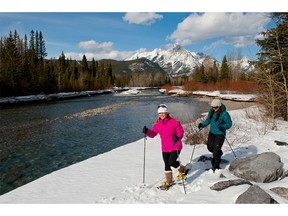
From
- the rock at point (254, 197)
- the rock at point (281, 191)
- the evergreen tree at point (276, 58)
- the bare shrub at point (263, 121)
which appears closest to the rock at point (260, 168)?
the rock at point (281, 191)

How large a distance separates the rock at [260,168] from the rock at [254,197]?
4.05ft

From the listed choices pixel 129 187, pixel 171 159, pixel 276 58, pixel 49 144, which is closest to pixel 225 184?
pixel 171 159

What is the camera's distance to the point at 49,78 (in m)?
61.3

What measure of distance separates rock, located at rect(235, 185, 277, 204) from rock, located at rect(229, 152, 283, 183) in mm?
1233

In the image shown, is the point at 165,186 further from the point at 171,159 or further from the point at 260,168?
the point at 260,168

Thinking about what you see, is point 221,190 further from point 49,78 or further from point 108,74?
point 108,74

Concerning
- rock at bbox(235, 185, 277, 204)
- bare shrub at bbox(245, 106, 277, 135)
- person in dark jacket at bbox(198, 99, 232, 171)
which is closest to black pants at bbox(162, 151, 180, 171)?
person in dark jacket at bbox(198, 99, 232, 171)

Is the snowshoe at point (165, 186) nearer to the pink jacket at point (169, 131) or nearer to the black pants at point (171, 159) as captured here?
the black pants at point (171, 159)

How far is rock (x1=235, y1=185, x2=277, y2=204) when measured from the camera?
4.68m

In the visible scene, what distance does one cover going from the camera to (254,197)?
4.76 m

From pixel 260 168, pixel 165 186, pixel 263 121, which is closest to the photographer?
pixel 165 186

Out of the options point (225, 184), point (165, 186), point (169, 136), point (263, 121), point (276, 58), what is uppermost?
point (276, 58)

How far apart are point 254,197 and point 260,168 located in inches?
62.9
